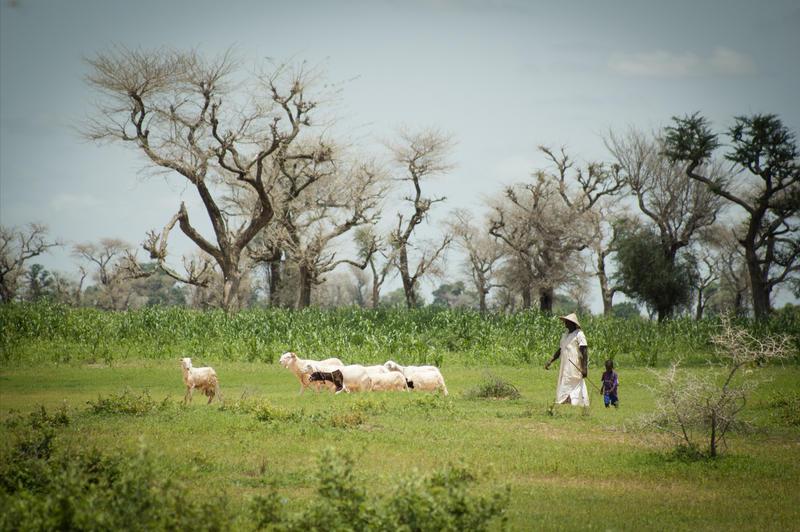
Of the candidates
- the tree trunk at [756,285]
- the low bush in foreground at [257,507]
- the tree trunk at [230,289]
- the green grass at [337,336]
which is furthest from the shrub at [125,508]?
the tree trunk at [756,285]

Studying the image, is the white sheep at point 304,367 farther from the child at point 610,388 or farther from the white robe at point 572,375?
the child at point 610,388

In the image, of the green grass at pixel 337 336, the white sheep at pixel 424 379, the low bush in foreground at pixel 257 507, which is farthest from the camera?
the green grass at pixel 337 336

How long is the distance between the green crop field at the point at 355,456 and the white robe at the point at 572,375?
0.45 m

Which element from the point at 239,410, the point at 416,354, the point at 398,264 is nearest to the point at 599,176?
the point at 398,264

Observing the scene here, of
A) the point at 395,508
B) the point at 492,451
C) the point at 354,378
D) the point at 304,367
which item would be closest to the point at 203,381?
the point at 304,367

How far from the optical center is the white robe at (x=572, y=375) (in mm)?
19047

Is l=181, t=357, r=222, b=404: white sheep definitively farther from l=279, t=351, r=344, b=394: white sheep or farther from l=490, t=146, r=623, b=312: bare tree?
l=490, t=146, r=623, b=312: bare tree

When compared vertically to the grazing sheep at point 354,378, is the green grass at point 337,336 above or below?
above

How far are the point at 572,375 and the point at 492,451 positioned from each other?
6.40 m

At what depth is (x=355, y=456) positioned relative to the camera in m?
12.6

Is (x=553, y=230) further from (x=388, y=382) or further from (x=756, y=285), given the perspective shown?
(x=388, y=382)

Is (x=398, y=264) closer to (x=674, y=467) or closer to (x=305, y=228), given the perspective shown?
(x=305, y=228)

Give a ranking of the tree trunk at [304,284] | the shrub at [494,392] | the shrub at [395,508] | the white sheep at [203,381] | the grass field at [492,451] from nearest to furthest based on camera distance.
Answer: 1. the shrub at [395,508]
2. the grass field at [492,451]
3. the white sheep at [203,381]
4. the shrub at [494,392]
5. the tree trunk at [304,284]

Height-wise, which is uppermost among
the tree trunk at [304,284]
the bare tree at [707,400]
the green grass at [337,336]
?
the tree trunk at [304,284]
